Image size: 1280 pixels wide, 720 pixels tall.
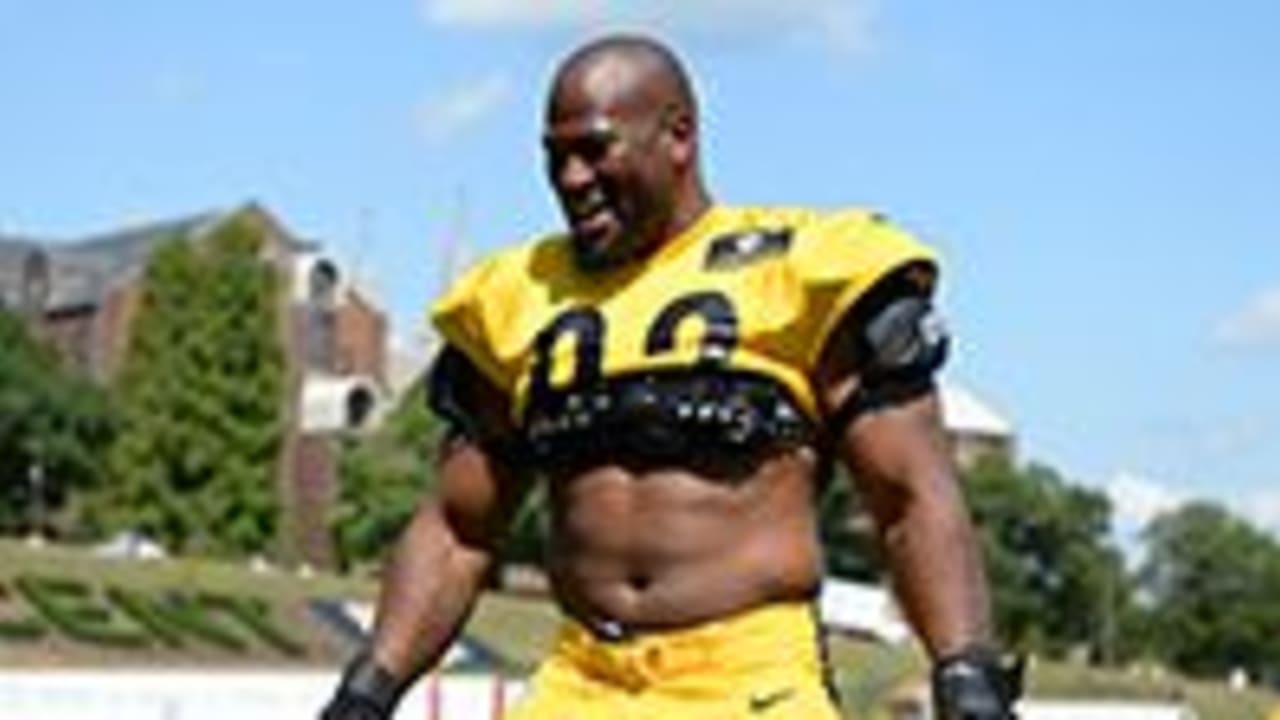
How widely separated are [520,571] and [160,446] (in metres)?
13.6

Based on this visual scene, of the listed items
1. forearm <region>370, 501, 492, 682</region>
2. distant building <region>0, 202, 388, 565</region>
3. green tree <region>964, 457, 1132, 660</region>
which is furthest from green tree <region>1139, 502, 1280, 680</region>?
forearm <region>370, 501, 492, 682</region>

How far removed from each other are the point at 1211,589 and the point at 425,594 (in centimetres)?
13485

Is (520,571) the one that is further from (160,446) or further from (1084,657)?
(1084,657)

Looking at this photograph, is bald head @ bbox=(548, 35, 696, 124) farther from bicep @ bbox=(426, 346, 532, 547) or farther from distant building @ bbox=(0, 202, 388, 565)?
distant building @ bbox=(0, 202, 388, 565)

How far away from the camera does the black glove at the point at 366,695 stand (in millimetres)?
6121

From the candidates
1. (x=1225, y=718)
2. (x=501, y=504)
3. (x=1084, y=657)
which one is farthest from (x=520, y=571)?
(x=501, y=504)

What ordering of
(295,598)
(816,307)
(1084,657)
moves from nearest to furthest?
(816,307) < (295,598) < (1084,657)

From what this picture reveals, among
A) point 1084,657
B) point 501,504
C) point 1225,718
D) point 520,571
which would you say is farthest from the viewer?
point 1084,657

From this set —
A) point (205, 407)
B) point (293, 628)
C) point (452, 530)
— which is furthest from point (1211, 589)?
point (452, 530)

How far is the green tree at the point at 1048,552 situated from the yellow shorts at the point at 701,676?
117 m

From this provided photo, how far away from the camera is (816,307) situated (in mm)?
5676

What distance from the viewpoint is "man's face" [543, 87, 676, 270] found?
230 inches

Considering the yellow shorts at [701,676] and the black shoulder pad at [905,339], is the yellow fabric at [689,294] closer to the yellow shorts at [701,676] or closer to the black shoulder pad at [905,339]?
the black shoulder pad at [905,339]

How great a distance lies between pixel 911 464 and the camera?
566cm
